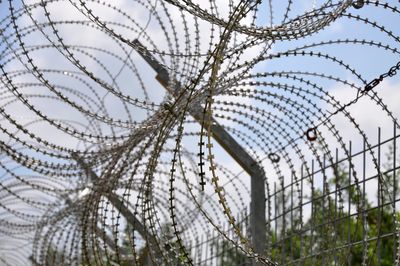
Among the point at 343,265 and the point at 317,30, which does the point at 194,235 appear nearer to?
the point at 343,265

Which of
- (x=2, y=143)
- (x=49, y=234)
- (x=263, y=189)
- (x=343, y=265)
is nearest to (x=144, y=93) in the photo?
(x=263, y=189)

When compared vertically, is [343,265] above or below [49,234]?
below

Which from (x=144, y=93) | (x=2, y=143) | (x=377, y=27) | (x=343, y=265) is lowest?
(x=343, y=265)

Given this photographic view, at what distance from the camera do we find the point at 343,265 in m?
5.67

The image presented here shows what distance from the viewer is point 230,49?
4.74 meters

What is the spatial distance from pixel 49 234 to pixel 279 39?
5827 mm

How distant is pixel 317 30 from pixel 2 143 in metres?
2.27

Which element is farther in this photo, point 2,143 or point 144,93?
point 144,93

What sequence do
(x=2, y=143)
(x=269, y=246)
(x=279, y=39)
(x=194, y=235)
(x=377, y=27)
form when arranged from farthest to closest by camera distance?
(x=194, y=235)
(x=269, y=246)
(x=2, y=143)
(x=377, y=27)
(x=279, y=39)

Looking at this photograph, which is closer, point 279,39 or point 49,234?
point 279,39

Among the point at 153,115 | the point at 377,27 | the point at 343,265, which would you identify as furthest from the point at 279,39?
the point at 343,265

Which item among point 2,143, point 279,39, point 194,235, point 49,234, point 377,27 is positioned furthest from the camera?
point 49,234

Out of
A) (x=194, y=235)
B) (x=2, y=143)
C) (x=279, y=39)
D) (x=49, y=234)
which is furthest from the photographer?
(x=49, y=234)

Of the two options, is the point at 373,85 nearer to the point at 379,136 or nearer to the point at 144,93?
the point at 379,136
